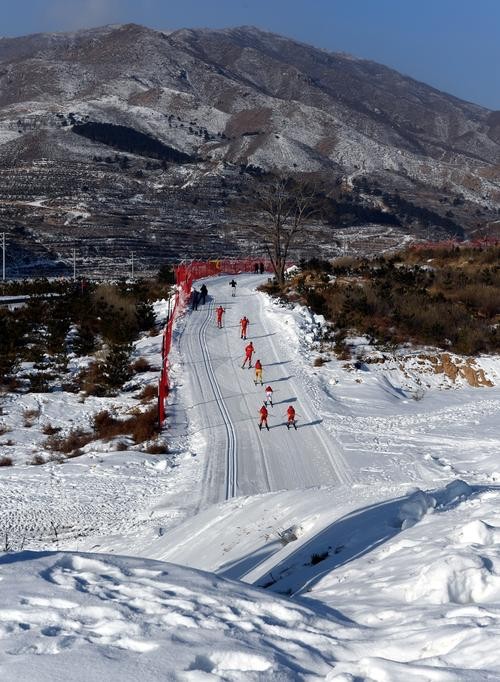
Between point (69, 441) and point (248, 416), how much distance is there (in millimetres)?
4657

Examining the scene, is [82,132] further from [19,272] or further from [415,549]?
[415,549]

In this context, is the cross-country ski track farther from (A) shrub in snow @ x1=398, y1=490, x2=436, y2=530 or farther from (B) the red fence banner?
(A) shrub in snow @ x1=398, y1=490, x2=436, y2=530

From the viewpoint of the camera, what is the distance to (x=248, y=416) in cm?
1889

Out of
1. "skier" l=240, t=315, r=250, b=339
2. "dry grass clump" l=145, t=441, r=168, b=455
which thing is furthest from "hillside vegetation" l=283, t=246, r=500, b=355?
"dry grass clump" l=145, t=441, r=168, b=455

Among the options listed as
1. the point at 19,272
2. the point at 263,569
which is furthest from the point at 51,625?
the point at 19,272

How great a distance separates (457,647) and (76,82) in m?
212

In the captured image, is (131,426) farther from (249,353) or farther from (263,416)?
(249,353)

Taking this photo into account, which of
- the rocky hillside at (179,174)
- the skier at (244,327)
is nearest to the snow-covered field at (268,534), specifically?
the skier at (244,327)

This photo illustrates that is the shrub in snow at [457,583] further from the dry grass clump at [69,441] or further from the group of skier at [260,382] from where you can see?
the dry grass clump at [69,441]

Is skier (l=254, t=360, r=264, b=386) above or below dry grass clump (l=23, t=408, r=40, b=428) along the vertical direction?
above

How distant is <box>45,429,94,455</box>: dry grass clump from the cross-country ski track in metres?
2.47

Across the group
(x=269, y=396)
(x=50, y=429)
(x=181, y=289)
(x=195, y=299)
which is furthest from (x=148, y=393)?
(x=181, y=289)

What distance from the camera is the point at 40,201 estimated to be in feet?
323

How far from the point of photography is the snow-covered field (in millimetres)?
4855
